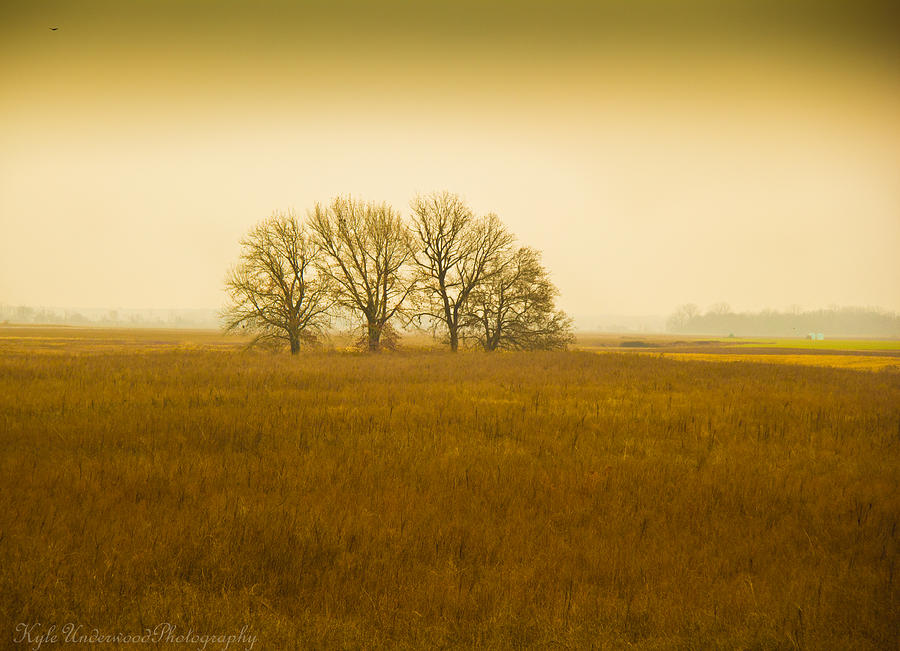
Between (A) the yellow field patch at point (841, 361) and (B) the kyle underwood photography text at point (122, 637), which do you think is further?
(A) the yellow field patch at point (841, 361)

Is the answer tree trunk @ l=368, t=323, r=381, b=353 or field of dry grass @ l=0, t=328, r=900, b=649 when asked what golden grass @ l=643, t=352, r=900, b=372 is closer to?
field of dry grass @ l=0, t=328, r=900, b=649

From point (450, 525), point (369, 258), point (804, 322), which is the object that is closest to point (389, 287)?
point (369, 258)

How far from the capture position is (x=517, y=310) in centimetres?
3159

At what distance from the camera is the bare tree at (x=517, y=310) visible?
31188mm

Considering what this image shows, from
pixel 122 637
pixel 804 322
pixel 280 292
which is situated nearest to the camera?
pixel 122 637

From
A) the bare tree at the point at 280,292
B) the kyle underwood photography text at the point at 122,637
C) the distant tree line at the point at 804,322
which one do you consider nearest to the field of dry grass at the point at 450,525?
the kyle underwood photography text at the point at 122,637

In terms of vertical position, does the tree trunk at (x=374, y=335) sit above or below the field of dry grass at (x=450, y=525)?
above

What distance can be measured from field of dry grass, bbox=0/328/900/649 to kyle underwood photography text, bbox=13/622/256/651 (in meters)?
0.06

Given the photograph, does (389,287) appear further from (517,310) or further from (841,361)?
(841,361)

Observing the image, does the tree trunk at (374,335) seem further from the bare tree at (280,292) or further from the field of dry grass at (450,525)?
the field of dry grass at (450,525)

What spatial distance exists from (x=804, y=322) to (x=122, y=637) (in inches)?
8815

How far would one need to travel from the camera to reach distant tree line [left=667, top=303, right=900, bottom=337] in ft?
504

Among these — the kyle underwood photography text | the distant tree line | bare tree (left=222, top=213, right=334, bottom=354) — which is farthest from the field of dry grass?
the distant tree line

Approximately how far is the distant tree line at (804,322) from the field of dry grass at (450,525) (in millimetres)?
190596
